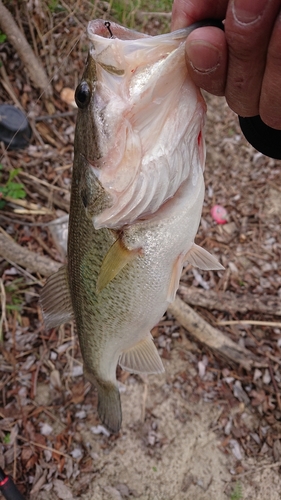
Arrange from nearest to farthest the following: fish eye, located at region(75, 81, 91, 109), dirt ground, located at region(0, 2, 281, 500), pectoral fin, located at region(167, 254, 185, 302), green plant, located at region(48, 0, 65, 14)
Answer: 1. fish eye, located at region(75, 81, 91, 109)
2. pectoral fin, located at region(167, 254, 185, 302)
3. dirt ground, located at region(0, 2, 281, 500)
4. green plant, located at region(48, 0, 65, 14)

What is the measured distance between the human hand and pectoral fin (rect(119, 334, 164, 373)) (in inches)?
44.7

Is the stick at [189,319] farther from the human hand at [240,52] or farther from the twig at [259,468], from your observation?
the human hand at [240,52]

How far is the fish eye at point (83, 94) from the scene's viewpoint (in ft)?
4.27

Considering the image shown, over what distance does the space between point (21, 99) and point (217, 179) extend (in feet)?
7.00

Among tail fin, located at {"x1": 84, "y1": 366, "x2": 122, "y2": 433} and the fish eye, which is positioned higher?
the fish eye

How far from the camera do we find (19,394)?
293 cm

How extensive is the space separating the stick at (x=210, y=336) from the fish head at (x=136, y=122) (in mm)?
1832

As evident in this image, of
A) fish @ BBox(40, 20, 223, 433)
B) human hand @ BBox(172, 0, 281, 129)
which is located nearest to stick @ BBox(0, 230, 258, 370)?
fish @ BBox(40, 20, 223, 433)

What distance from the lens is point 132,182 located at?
4.42 feet

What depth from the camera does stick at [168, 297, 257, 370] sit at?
3.16 meters

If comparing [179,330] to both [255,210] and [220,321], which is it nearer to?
[220,321]

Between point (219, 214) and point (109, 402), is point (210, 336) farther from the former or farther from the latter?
point (219, 214)

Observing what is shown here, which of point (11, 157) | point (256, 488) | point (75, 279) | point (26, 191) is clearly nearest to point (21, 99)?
point (11, 157)

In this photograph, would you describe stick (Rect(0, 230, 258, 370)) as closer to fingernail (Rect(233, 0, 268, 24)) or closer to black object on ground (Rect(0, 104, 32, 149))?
black object on ground (Rect(0, 104, 32, 149))
